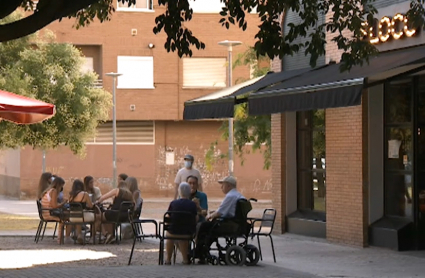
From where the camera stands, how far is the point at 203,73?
154 feet

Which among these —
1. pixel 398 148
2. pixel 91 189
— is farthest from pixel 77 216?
pixel 398 148

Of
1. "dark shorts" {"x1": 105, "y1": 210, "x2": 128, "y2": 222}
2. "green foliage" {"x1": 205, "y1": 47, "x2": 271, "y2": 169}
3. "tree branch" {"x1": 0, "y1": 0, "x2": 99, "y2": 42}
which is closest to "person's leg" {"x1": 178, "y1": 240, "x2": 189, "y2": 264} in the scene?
"dark shorts" {"x1": 105, "y1": 210, "x2": 128, "y2": 222}

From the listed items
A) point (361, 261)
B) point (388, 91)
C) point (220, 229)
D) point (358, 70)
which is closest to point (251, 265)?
point (220, 229)

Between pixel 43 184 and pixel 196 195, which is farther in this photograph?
pixel 43 184

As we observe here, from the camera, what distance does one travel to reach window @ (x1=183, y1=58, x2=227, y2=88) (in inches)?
1853

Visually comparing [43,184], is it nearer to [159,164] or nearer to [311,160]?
[311,160]

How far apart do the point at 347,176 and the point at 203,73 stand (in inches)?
1104

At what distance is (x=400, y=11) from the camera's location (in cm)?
1766

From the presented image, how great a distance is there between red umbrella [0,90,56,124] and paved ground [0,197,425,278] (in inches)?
89.9

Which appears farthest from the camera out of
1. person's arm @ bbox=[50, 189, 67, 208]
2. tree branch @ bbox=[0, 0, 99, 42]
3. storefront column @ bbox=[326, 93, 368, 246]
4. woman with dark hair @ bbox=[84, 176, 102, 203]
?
woman with dark hair @ bbox=[84, 176, 102, 203]

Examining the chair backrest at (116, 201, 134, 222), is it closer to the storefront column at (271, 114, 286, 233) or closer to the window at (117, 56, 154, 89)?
the storefront column at (271, 114, 286, 233)

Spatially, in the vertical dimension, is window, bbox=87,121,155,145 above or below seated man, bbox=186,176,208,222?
above

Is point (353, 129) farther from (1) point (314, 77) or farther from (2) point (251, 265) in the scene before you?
(2) point (251, 265)

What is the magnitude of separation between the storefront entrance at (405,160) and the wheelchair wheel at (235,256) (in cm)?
344
